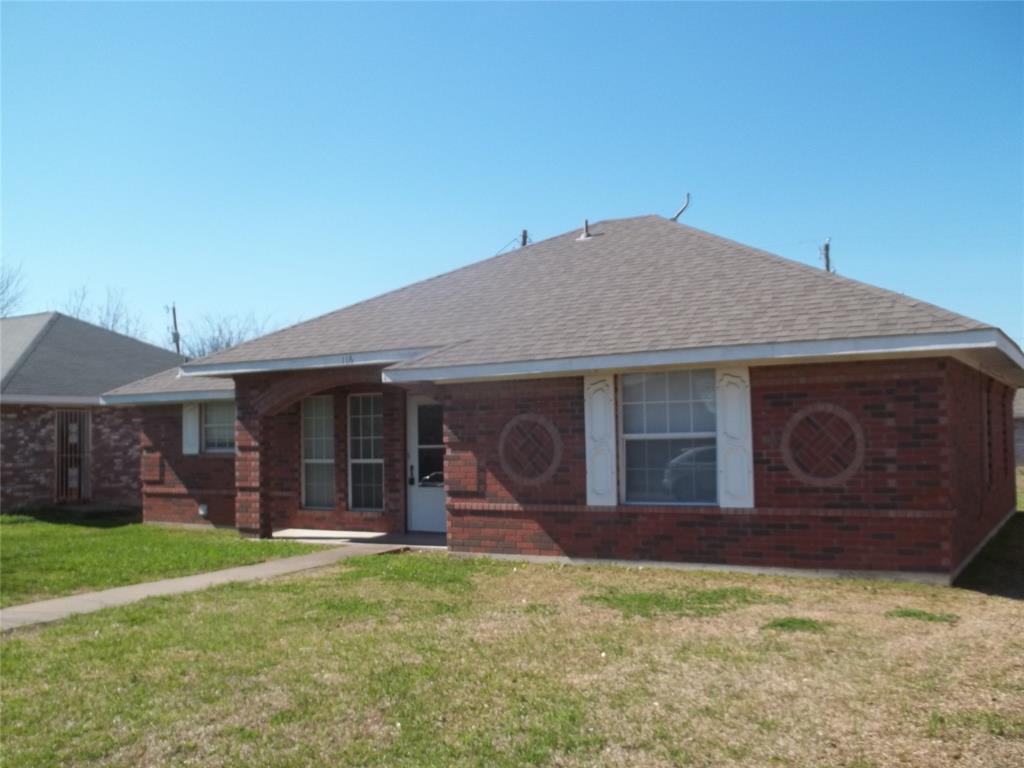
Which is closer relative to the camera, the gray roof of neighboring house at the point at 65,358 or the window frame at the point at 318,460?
the window frame at the point at 318,460

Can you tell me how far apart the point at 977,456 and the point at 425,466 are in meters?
8.04

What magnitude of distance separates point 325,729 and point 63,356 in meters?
20.9

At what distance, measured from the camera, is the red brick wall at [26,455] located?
20234 mm

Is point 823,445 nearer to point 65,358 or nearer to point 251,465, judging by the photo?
point 251,465

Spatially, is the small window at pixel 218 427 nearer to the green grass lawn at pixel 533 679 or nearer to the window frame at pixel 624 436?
the green grass lawn at pixel 533 679

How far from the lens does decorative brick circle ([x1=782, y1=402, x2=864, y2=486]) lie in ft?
31.4

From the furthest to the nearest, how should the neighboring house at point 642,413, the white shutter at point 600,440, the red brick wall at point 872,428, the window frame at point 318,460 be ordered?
1. the window frame at point 318,460
2. the white shutter at point 600,440
3. the neighboring house at point 642,413
4. the red brick wall at point 872,428

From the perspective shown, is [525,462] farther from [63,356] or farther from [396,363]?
[63,356]

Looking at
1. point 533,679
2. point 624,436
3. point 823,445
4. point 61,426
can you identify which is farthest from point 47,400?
point 533,679

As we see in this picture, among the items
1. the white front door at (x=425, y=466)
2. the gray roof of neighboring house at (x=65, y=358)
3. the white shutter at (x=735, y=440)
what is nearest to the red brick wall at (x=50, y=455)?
the gray roof of neighboring house at (x=65, y=358)

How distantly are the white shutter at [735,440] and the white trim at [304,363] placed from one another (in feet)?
14.7

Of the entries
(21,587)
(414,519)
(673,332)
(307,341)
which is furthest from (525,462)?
(21,587)

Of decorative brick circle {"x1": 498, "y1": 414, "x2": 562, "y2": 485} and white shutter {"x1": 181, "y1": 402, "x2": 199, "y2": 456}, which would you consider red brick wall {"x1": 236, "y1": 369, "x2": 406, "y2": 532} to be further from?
decorative brick circle {"x1": 498, "y1": 414, "x2": 562, "y2": 485}

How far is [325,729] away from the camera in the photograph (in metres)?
5.31
